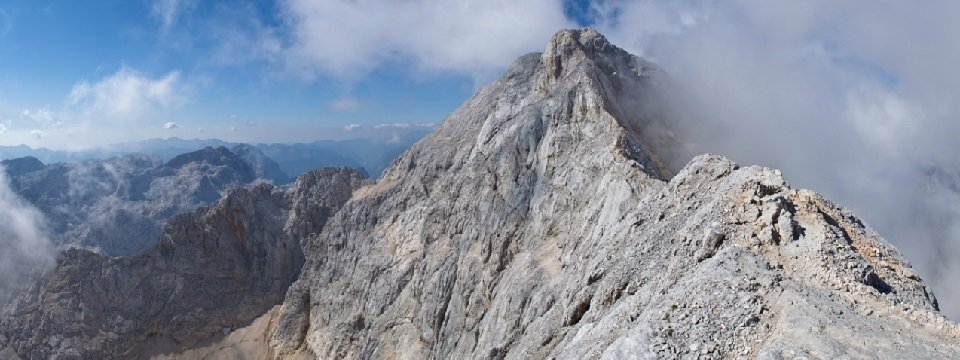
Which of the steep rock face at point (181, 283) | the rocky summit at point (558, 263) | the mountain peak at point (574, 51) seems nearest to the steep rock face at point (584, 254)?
the rocky summit at point (558, 263)

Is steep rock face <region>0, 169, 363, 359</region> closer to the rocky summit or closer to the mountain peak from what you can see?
the rocky summit

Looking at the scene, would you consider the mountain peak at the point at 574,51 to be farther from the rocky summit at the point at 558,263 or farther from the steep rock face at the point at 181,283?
the steep rock face at the point at 181,283

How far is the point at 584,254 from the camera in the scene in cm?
4125

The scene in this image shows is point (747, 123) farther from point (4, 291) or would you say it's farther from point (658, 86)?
point (4, 291)

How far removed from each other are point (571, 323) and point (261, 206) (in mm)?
116548

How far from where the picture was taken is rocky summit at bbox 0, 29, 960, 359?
1977cm

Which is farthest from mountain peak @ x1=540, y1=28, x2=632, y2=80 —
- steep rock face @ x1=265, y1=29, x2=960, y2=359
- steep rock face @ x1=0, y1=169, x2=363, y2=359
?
steep rock face @ x1=0, y1=169, x2=363, y2=359

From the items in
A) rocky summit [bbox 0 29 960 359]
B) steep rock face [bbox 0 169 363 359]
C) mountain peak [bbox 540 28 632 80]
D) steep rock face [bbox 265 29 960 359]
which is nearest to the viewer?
steep rock face [bbox 265 29 960 359]

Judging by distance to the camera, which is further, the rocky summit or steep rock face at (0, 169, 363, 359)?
steep rock face at (0, 169, 363, 359)

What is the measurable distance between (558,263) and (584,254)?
6.51m

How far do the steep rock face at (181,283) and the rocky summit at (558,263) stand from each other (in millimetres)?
495

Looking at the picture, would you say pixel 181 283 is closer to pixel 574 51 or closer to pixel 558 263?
pixel 574 51

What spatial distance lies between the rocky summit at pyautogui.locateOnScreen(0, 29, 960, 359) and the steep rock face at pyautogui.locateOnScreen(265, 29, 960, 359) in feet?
0.43

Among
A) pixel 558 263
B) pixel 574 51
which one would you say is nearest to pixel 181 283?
pixel 574 51
